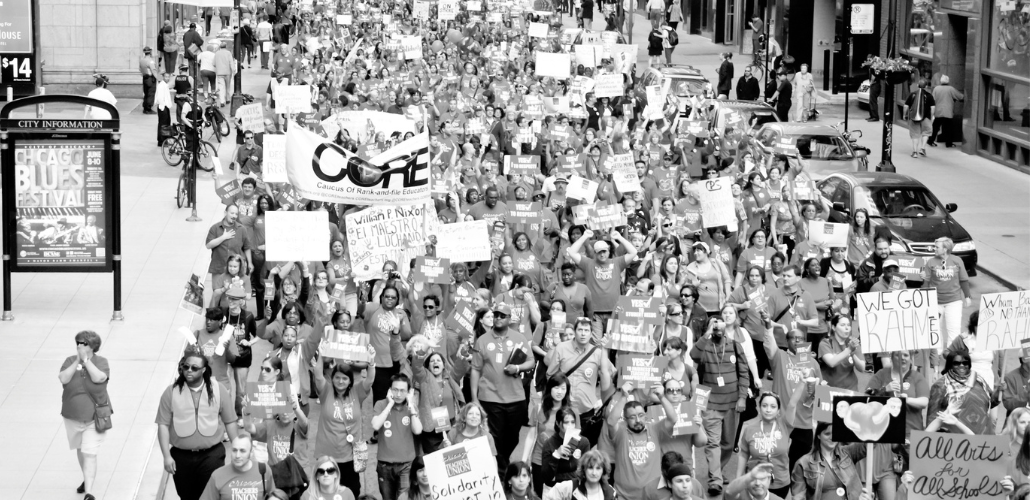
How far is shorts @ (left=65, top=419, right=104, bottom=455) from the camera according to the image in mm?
11938

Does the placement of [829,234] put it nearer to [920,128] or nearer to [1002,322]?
[1002,322]

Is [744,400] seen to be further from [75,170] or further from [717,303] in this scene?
[75,170]

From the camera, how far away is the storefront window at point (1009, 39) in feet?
102

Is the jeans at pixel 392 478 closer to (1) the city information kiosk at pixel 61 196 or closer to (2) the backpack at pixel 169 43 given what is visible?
(1) the city information kiosk at pixel 61 196

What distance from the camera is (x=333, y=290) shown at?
1480 cm

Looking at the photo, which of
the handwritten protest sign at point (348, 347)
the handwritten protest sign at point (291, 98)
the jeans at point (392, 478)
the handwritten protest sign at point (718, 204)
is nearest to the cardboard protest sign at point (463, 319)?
the handwritten protest sign at point (348, 347)

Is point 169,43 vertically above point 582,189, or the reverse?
point 169,43

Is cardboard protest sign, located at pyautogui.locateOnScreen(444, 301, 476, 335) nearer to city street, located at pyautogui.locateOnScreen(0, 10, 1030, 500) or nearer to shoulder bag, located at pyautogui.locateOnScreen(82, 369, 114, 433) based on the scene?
city street, located at pyautogui.locateOnScreen(0, 10, 1030, 500)

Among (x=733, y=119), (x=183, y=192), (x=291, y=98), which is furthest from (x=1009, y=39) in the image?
(x=183, y=192)

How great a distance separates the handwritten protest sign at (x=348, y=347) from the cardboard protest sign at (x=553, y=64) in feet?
64.0

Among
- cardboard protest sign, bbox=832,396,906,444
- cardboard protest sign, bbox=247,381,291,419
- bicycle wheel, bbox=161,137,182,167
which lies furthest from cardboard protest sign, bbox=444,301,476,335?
bicycle wheel, bbox=161,137,182,167

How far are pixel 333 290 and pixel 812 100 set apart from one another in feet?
82.0

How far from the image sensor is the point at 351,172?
16156mm

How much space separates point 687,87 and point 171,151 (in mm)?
12481
